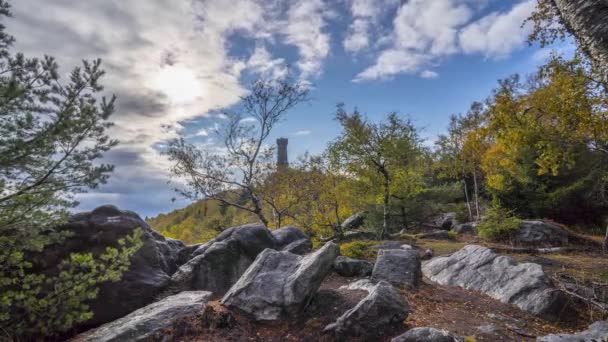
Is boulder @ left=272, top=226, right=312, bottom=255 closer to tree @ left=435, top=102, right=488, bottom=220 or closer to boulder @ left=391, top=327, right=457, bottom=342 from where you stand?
boulder @ left=391, top=327, right=457, bottom=342

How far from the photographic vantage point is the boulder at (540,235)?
15.3 metres

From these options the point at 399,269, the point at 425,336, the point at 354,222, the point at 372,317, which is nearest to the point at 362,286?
the point at 399,269

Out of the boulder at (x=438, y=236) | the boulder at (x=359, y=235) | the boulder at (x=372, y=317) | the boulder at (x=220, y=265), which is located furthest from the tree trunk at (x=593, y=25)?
the boulder at (x=359, y=235)

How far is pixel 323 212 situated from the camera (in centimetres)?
2277

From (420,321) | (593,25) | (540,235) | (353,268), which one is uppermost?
(593,25)

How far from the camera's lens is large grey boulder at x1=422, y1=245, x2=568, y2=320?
7.63m

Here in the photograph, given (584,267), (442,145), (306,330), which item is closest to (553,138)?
(584,267)

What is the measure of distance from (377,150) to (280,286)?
1418cm

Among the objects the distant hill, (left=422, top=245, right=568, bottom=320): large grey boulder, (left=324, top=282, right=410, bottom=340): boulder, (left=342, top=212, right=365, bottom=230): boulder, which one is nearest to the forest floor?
(left=324, top=282, right=410, bottom=340): boulder

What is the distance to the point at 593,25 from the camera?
12.5 ft

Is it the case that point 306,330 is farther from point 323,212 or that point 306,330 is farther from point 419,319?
point 323,212

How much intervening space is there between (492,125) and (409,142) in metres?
8.39

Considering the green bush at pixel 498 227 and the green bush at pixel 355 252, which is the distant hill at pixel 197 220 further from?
the green bush at pixel 498 227

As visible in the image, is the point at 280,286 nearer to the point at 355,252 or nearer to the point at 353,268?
the point at 353,268
